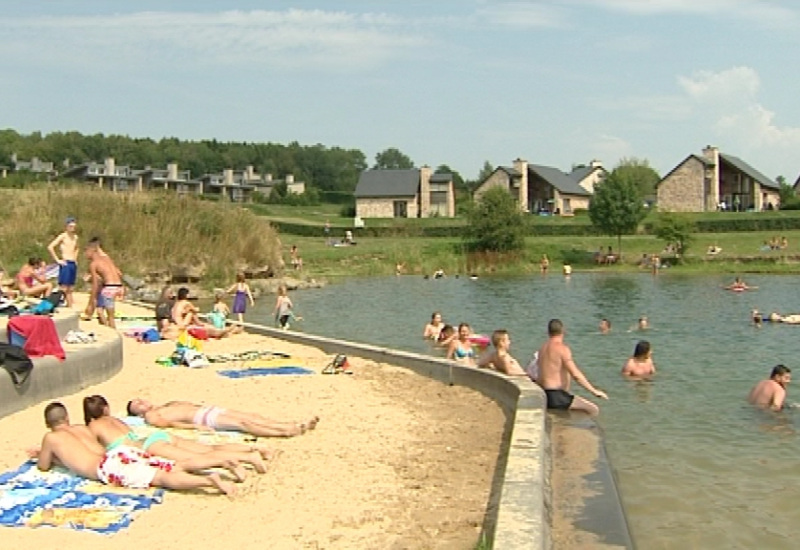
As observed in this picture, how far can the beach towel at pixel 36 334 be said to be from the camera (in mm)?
10422

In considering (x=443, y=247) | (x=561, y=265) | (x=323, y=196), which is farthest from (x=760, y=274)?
(x=323, y=196)

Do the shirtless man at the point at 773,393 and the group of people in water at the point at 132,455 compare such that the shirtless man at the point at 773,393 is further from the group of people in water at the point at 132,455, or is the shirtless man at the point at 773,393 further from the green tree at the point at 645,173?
the green tree at the point at 645,173

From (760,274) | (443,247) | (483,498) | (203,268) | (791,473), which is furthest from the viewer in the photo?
(443,247)

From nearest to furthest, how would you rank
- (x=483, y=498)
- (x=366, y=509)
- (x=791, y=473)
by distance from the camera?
(x=366, y=509) → (x=483, y=498) → (x=791, y=473)

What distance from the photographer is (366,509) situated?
6680 millimetres

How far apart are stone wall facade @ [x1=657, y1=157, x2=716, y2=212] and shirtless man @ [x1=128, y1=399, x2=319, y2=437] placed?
79125 mm

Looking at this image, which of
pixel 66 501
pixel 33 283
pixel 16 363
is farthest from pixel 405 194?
pixel 66 501

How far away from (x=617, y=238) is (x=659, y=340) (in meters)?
40.4

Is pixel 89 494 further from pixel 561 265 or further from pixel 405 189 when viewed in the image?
pixel 405 189

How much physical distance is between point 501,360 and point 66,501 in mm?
7493

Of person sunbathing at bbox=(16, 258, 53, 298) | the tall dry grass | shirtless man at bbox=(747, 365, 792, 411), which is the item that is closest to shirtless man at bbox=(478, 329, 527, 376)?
shirtless man at bbox=(747, 365, 792, 411)

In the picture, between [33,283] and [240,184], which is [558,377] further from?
[240,184]

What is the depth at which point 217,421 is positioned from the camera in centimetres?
902

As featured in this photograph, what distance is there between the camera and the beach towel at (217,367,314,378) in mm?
12964
